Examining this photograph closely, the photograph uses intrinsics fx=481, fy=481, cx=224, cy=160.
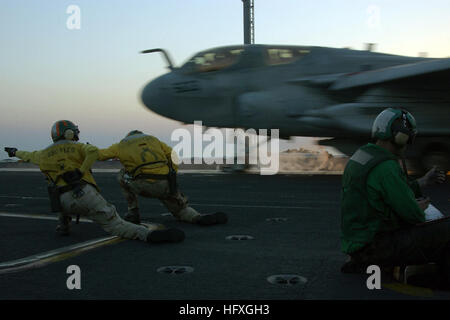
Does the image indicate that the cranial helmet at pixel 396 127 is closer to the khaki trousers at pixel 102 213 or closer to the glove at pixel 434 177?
the glove at pixel 434 177

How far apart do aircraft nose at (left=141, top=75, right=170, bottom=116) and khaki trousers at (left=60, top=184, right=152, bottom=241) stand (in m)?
10.4

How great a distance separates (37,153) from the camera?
22.3 ft

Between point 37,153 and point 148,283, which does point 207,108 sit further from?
point 148,283

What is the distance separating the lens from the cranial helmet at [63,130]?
6434 mm

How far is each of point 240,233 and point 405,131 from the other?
3254 millimetres

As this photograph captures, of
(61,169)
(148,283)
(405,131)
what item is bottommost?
(148,283)

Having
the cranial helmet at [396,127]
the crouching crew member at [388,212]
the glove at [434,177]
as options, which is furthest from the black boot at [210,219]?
the cranial helmet at [396,127]

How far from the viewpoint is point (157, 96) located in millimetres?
16438

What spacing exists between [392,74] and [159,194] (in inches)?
370

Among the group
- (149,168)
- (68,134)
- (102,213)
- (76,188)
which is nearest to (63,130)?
(68,134)

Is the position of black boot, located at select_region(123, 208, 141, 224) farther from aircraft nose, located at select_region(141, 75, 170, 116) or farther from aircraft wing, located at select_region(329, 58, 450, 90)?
aircraft wing, located at select_region(329, 58, 450, 90)

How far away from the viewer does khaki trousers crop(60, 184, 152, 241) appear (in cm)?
604

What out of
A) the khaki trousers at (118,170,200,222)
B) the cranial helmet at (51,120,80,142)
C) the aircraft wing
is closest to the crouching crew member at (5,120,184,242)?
the cranial helmet at (51,120,80,142)
